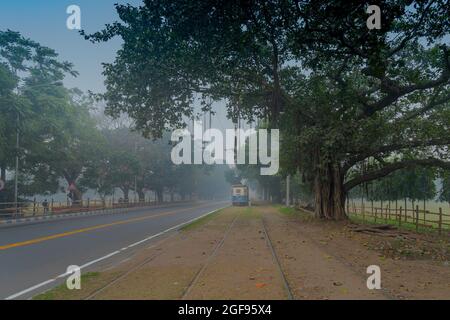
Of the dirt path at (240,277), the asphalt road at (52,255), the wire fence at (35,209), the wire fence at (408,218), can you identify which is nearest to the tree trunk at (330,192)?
the wire fence at (408,218)

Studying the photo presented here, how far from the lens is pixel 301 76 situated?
25.8 meters

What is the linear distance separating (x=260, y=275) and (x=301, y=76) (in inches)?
715

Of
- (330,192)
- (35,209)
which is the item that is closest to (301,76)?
(330,192)

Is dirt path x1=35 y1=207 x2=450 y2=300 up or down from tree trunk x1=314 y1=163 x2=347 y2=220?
down

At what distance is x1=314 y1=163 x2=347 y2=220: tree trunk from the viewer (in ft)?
84.6

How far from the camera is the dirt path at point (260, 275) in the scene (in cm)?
793

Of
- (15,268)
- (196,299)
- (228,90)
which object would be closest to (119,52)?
(228,90)

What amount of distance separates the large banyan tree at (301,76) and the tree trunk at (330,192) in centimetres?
6

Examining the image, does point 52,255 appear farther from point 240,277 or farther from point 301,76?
point 301,76

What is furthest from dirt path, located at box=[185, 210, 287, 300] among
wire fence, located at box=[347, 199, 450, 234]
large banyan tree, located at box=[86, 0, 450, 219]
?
wire fence, located at box=[347, 199, 450, 234]

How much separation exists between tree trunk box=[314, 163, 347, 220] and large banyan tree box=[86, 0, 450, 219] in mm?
62

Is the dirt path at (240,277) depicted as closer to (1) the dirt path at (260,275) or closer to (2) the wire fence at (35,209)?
(1) the dirt path at (260,275)

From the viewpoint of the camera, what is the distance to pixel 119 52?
22.0 meters

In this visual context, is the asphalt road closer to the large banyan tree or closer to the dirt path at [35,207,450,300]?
the dirt path at [35,207,450,300]
